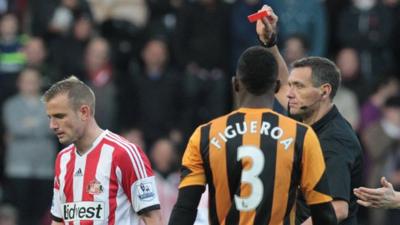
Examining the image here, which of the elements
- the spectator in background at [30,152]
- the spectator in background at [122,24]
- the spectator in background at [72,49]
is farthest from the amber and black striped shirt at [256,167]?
the spectator in background at [122,24]

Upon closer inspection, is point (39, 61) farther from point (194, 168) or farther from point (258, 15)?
point (194, 168)

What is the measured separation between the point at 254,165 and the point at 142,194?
1.16 m

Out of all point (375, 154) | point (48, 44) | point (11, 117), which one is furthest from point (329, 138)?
point (48, 44)

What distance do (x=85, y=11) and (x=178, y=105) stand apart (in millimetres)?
2193

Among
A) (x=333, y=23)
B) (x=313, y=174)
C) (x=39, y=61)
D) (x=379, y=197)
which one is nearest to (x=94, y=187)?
(x=313, y=174)

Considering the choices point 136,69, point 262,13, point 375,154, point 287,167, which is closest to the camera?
point 287,167

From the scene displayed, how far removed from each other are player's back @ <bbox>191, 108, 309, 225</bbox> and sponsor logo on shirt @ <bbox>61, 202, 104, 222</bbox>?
108cm

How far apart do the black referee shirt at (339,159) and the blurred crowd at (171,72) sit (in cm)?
602

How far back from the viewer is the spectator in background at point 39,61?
1502cm

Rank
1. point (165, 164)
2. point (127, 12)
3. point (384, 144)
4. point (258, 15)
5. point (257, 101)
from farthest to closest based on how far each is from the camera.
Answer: point (127, 12) → point (384, 144) → point (165, 164) → point (258, 15) → point (257, 101)

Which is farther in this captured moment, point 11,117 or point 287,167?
point 11,117

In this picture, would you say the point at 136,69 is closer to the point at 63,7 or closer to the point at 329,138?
the point at 63,7

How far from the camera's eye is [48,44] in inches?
618

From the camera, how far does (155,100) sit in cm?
1455
